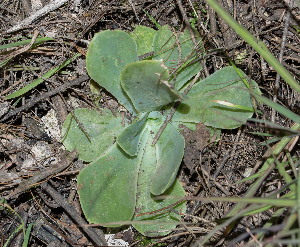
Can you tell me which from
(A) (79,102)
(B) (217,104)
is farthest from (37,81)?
(B) (217,104)

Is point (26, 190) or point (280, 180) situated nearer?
point (280, 180)

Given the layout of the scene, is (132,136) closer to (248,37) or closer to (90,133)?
(90,133)

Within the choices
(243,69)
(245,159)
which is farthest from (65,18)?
(245,159)

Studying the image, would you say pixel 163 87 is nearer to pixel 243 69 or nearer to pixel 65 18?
pixel 243 69

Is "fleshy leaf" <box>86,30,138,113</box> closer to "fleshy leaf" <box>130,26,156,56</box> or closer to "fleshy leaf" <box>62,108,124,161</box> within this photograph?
"fleshy leaf" <box>130,26,156,56</box>

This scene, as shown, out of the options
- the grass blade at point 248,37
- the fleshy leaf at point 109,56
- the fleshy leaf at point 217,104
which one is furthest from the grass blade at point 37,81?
the grass blade at point 248,37
